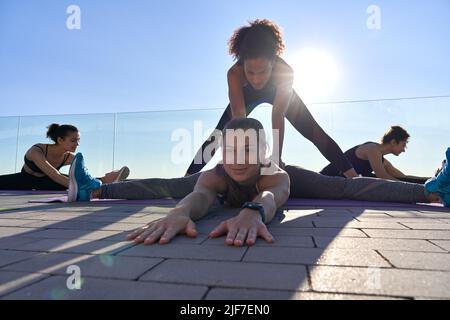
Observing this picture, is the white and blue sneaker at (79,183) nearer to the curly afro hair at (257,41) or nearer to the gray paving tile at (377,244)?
the curly afro hair at (257,41)

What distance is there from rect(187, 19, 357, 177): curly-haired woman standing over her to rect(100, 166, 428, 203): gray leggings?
426 millimetres

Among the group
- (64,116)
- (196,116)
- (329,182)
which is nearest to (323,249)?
(329,182)

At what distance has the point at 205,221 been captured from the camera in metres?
1.93

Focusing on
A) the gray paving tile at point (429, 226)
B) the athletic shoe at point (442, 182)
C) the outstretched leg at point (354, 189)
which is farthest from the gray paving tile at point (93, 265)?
the athletic shoe at point (442, 182)

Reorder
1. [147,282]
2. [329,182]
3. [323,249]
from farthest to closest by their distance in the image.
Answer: [329,182] → [323,249] → [147,282]

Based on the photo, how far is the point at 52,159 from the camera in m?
4.85

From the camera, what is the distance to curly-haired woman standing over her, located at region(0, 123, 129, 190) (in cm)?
455

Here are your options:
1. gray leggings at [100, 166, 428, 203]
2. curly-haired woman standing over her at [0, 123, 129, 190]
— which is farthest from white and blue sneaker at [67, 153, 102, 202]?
curly-haired woman standing over her at [0, 123, 129, 190]

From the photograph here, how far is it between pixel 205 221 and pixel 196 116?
5.62 meters

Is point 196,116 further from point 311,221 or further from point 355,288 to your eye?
point 355,288

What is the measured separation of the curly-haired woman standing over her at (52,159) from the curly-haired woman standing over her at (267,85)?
2.04m

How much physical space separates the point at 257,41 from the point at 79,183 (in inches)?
A: 98.5

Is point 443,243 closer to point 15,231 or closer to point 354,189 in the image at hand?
point 354,189

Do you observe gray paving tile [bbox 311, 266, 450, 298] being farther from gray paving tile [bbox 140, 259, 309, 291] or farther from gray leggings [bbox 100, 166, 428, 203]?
gray leggings [bbox 100, 166, 428, 203]
